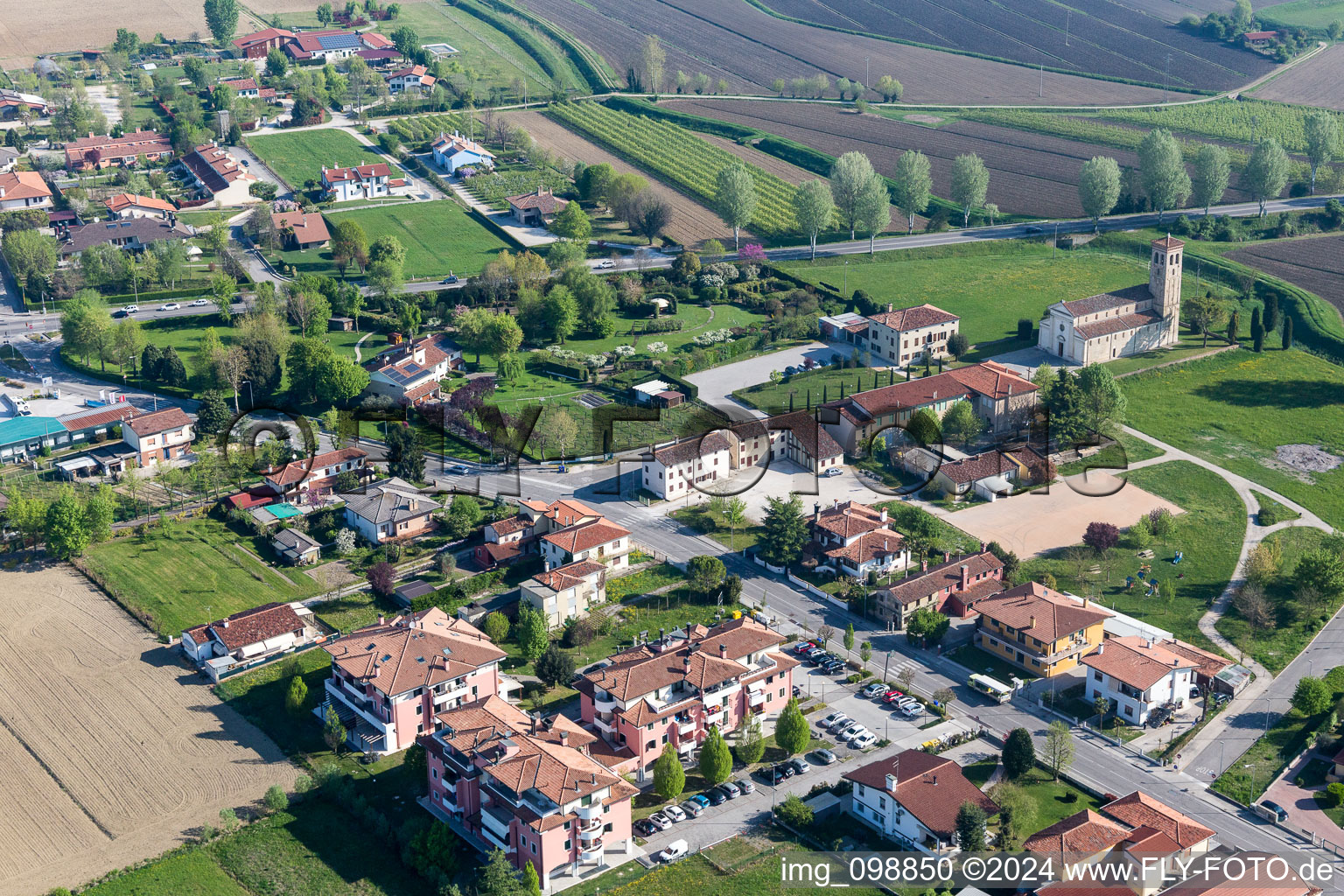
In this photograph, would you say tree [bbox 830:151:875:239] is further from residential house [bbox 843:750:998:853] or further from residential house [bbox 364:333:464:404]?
residential house [bbox 843:750:998:853]

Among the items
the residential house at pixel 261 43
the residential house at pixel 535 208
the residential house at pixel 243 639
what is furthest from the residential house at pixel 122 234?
the residential house at pixel 261 43

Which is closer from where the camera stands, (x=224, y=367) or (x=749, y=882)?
(x=749, y=882)

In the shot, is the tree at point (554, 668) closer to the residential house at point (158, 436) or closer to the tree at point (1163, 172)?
the residential house at point (158, 436)

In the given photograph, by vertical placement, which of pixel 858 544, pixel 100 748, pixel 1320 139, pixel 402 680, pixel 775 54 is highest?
pixel 775 54

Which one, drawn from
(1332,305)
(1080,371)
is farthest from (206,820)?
(1332,305)

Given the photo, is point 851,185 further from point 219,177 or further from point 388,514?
point 388,514

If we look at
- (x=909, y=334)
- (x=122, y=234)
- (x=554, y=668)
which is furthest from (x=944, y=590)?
(x=122, y=234)

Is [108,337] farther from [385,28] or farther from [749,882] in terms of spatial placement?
[385,28]
